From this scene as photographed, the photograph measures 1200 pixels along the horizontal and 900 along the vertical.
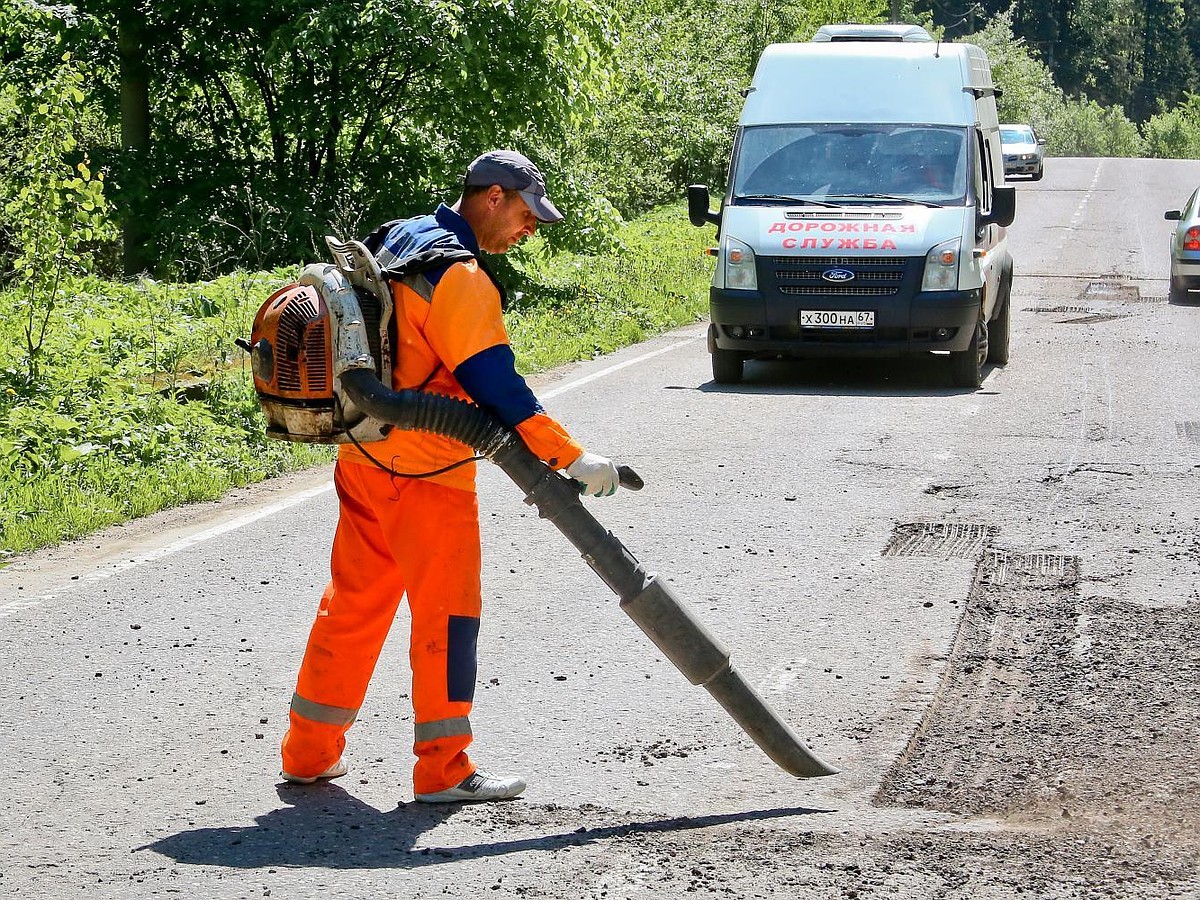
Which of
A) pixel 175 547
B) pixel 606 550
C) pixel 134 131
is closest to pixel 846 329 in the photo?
pixel 175 547

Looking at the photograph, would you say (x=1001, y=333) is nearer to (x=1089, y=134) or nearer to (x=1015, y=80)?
(x=1015, y=80)

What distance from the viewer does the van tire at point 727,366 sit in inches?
519

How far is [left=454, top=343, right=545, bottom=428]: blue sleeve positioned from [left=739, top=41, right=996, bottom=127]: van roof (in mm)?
9979

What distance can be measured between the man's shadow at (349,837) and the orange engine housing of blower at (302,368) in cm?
107

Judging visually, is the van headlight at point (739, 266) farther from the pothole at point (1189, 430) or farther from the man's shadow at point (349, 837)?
the man's shadow at point (349, 837)

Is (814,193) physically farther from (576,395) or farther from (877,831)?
(877,831)

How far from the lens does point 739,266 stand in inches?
507

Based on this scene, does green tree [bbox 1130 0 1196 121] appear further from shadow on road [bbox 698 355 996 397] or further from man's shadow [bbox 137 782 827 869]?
man's shadow [bbox 137 782 827 869]

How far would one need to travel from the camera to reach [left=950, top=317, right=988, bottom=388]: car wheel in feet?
42.0

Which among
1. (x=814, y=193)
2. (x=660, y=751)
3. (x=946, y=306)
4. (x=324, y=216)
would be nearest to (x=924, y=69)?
(x=814, y=193)

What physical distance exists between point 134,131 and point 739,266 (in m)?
8.59

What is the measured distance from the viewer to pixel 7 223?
1153 cm

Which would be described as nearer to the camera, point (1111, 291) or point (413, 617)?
point (413, 617)

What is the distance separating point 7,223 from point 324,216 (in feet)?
19.8
